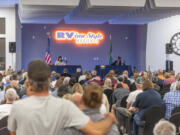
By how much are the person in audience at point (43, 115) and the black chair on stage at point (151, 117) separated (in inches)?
126

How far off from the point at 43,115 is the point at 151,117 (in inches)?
136

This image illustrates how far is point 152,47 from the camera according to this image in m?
19.0

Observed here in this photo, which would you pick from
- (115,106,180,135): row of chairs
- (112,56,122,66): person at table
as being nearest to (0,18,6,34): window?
(112,56,122,66): person at table

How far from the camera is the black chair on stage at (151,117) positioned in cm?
491

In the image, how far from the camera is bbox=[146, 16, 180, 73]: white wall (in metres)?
17.3

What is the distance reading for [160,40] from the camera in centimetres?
1827

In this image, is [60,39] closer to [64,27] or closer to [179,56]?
[64,27]

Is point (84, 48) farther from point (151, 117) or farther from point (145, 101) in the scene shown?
point (151, 117)

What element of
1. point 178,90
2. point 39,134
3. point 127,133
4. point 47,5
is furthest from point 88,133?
point 47,5

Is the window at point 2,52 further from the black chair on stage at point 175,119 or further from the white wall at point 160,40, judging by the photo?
the black chair on stage at point 175,119

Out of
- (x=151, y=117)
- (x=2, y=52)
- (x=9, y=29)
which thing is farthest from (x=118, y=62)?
(x=151, y=117)

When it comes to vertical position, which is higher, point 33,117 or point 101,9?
point 101,9

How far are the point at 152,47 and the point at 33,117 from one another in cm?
1774

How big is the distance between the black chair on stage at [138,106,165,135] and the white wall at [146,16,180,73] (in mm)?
12470
